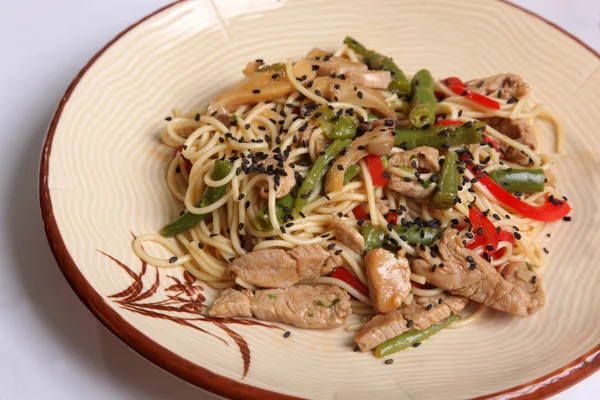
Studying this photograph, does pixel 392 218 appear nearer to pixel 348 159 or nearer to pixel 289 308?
pixel 348 159

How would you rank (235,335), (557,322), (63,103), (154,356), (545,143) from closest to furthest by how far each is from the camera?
(154,356), (235,335), (557,322), (63,103), (545,143)

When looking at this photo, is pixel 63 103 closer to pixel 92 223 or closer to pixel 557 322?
pixel 92 223

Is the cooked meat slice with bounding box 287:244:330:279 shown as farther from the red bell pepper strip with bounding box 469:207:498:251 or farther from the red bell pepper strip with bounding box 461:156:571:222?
the red bell pepper strip with bounding box 461:156:571:222

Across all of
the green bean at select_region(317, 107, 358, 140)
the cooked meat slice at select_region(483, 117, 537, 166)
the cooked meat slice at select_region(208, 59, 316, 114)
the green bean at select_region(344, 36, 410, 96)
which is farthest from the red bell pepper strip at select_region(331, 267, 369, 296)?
the cooked meat slice at select_region(483, 117, 537, 166)

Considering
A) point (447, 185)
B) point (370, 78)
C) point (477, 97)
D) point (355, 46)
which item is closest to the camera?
point (447, 185)

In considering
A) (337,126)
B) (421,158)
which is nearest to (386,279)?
(421,158)

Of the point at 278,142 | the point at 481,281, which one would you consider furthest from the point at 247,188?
the point at 481,281

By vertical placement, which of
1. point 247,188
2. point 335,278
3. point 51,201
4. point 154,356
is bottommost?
point 335,278
